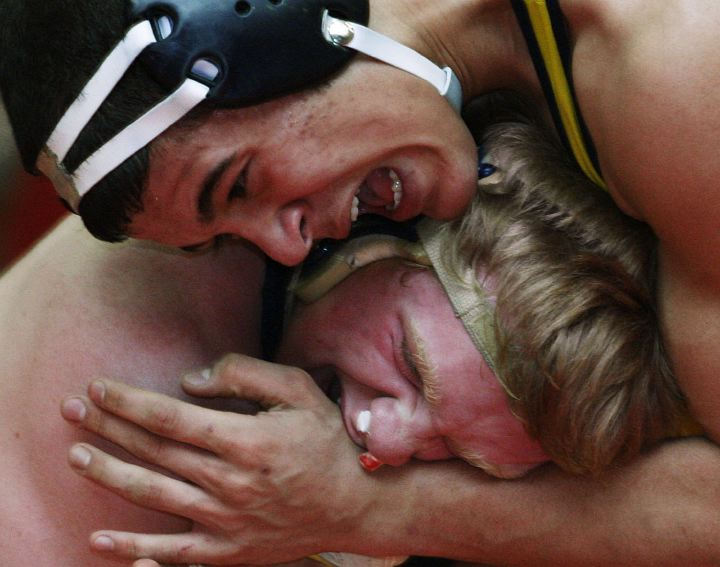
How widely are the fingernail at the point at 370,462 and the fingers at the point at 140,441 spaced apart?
0.27 meters

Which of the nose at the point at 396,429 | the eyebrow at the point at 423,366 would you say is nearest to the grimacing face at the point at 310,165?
the eyebrow at the point at 423,366

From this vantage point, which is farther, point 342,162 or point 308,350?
point 308,350

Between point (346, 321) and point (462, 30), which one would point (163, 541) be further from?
point (462, 30)

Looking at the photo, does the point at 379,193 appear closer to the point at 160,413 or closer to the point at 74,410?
the point at 160,413

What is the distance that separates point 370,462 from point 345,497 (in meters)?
0.08

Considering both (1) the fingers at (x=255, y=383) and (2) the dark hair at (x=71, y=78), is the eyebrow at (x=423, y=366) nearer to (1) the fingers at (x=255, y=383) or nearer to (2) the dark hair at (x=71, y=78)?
(1) the fingers at (x=255, y=383)

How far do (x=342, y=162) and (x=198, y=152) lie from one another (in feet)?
0.78

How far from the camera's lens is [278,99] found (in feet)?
5.55

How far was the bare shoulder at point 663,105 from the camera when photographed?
62.3 inches

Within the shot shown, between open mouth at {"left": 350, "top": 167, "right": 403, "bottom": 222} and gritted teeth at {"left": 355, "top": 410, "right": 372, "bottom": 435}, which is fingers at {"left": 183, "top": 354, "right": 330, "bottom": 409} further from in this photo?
open mouth at {"left": 350, "top": 167, "right": 403, "bottom": 222}

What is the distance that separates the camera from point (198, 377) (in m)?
2.01

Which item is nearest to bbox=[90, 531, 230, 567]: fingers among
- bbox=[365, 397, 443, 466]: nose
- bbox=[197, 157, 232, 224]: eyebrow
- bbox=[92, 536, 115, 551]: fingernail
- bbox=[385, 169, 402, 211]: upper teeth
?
bbox=[92, 536, 115, 551]: fingernail

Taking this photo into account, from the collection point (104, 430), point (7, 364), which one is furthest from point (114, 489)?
point (7, 364)

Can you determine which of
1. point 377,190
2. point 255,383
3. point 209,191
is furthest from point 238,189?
point 255,383
